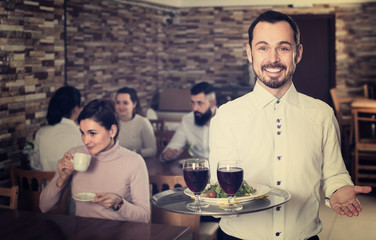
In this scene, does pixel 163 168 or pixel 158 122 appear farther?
pixel 158 122

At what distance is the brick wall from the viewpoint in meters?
3.93

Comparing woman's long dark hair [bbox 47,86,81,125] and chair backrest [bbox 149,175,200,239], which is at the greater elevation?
woman's long dark hair [bbox 47,86,81,125]

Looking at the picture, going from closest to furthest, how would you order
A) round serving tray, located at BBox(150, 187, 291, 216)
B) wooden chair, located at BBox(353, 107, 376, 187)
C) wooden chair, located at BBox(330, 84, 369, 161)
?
round serving tray, located at BBox(150, 187, 291, 216) → wooden chair, located at BBox(353, 107, 376, 187) → wooden chair, located at BBox(330, 84, 369, 161)

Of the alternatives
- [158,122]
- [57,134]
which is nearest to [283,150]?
[57,134]

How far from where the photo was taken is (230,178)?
4.68 ft

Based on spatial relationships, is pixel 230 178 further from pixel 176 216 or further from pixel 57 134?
pixel 57 134

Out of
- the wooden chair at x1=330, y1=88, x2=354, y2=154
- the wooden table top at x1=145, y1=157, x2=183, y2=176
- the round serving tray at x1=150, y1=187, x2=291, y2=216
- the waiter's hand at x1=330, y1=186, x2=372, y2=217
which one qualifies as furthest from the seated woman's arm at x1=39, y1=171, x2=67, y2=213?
the wooden chair at x1=330, y1=88, x2=354, y2=154

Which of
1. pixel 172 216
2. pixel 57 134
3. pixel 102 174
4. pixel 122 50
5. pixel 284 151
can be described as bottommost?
pixel 172 216

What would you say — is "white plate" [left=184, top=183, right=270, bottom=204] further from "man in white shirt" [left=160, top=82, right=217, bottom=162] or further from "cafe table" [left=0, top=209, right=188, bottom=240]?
"man in white shirt" [left=160, top=82, right=217, bottom=162]

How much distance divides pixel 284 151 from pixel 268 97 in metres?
0.17

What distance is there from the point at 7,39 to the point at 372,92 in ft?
17.0

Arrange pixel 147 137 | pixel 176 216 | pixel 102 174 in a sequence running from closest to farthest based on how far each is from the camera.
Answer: pixel 102 174
pixel 176 216
pixel 147 137

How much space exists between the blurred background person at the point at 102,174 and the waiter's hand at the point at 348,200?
1.02 metres

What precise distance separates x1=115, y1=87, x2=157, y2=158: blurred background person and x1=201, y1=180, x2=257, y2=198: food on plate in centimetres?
263
